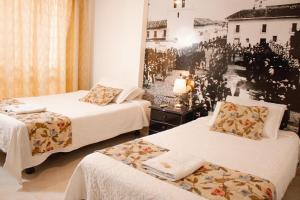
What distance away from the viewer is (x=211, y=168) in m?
1.85

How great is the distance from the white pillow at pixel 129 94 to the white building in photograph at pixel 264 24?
1472 millimetres

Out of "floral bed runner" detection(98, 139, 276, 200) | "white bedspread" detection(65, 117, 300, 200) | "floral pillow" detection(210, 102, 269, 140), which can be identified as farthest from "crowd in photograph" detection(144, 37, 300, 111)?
"floral bed runner" detection(98, 139, 276, 200)

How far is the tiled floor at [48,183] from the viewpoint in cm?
231

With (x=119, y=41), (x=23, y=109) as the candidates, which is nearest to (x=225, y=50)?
(x=119, y=41)

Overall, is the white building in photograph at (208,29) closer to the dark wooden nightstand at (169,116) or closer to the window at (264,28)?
the window at (264,28)

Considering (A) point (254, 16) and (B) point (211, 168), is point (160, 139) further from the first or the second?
(A) point (254, 16)

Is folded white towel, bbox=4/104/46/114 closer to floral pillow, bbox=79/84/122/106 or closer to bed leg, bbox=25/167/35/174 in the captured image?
bed leg, bbox=25/167/35/174

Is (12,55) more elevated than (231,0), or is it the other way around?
(231,0)

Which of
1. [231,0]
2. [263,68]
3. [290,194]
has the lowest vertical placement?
[290,194]

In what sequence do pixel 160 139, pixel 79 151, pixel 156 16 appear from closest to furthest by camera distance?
pixel 160 139 → pixel 79 151 → pixel 156 16

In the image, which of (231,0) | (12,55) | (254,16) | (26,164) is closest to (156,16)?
(231,0)

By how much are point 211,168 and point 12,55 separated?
3.24 meters

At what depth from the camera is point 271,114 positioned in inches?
113

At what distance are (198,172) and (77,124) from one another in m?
1.62
